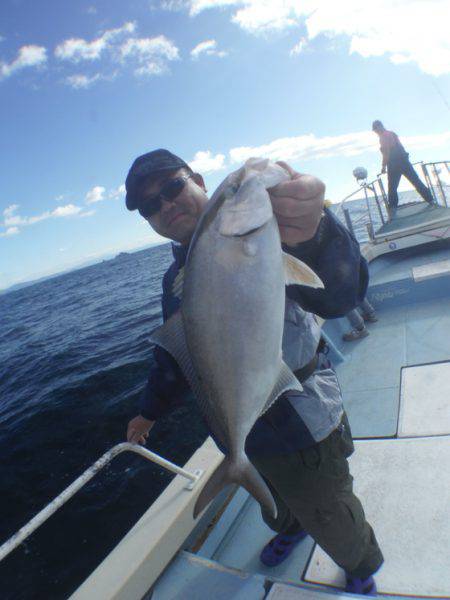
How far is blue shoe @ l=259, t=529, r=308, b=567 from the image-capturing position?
2.88 meters

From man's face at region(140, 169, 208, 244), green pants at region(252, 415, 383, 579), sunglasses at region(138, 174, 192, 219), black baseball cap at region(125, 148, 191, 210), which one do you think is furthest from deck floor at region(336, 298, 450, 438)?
black baseball cap at region(125, 148, 191, 210)

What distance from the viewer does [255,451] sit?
7.20ft

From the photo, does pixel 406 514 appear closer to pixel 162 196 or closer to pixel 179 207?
pixel 179 207

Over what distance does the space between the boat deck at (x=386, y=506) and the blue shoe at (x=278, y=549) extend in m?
0.05

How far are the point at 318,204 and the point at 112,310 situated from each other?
2776cm

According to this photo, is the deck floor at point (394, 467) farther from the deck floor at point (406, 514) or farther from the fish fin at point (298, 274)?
the fish fin at point (298, 274)

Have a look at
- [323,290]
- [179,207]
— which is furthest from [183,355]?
[179,207]

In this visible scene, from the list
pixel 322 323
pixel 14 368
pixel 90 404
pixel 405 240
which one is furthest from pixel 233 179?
pixel 14 368

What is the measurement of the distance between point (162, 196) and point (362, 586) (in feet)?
9.28

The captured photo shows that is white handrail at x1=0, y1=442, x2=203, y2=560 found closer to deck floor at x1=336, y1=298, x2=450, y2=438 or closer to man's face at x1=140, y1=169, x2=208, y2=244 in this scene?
man's face at x1=140, y1=169, x2=208, y2=244

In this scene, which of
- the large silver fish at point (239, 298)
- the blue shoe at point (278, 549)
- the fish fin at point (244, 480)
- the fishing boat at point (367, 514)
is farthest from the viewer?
the blue shoe at point (278, 549)

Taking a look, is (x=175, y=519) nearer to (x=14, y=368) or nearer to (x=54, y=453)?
(x=54, y=453)

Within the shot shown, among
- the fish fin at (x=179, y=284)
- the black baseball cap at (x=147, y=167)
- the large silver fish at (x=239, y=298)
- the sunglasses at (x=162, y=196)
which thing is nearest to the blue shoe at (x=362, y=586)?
the large silver fish at (x=239, y=298)

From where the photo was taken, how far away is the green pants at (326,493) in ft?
6.93
